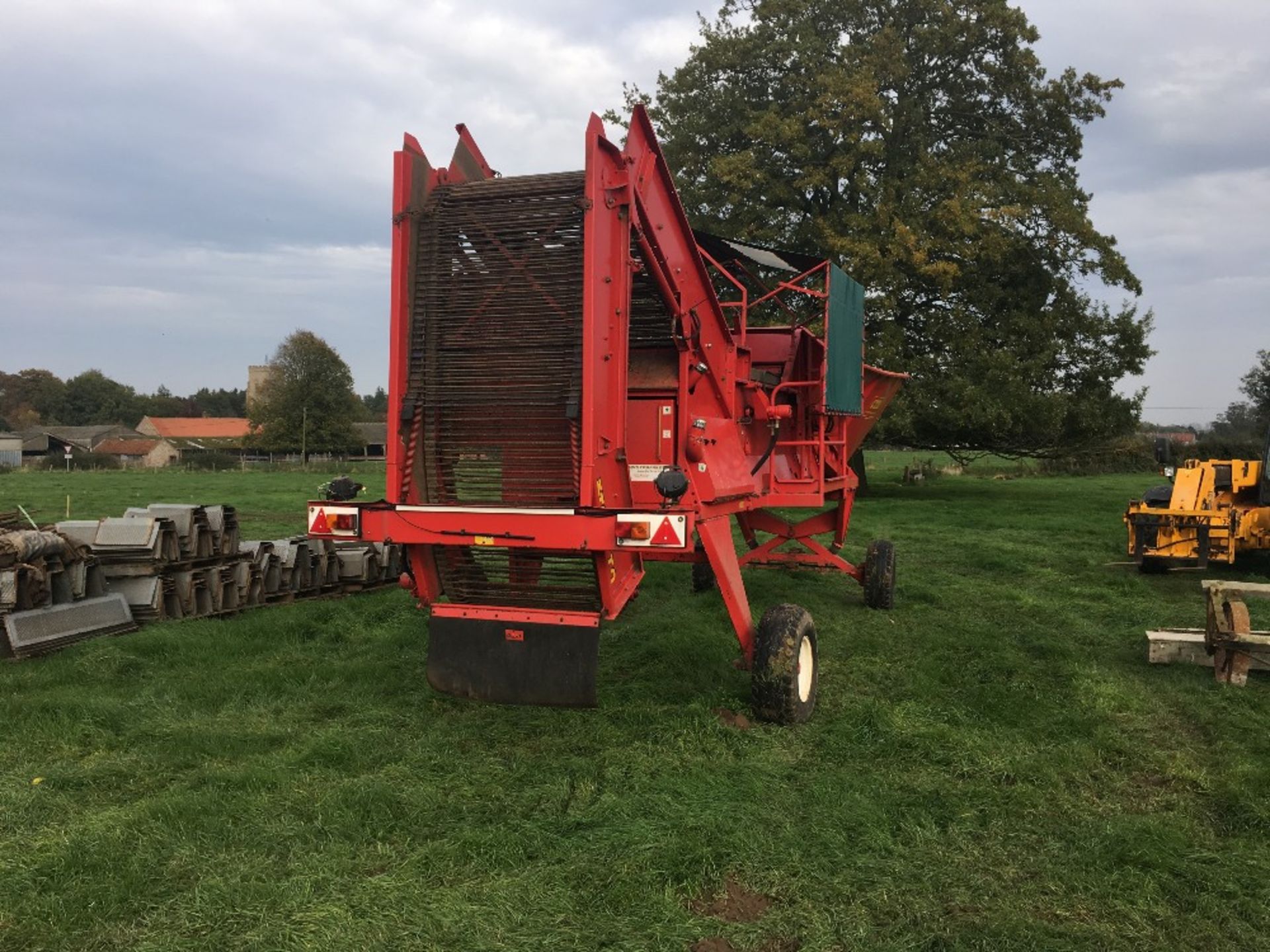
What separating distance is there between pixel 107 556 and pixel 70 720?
2.69 m

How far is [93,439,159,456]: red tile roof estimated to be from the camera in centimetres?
7347

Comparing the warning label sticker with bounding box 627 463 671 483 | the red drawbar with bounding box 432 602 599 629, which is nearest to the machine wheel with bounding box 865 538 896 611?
the warning label sticker with bounding box 627 463 671 483

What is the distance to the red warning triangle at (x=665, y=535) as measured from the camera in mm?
4332

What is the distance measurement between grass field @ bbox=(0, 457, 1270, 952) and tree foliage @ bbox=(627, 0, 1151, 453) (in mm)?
13724

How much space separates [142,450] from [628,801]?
8264cm

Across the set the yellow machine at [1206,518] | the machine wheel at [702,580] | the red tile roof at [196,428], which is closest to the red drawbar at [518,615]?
the machine wheel at [702,580]

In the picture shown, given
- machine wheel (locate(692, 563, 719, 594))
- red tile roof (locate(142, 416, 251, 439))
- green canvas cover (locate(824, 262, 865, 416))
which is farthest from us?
red tile roof (locate(142, 416, 251, 439))

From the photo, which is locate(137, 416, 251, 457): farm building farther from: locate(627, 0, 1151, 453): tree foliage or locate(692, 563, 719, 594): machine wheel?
locate(692, 563, 719, 594): machine wheel

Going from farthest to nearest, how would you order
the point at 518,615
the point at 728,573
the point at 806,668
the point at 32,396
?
1. the point at 32,396
2. the point at 806,668
3. the point at 728,573
4. the point at 518,615

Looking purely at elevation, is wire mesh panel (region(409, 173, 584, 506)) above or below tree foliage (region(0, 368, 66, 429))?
below

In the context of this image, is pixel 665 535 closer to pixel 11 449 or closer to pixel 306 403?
pixel 306 403

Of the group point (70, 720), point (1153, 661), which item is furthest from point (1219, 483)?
point (70, 720)

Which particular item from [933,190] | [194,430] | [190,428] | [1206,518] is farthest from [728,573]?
[190,428]

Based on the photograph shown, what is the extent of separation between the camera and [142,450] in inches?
2940
